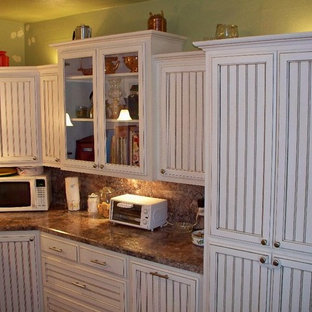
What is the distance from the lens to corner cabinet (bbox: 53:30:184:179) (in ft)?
9.70

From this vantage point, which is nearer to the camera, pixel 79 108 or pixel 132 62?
pixel 132 62

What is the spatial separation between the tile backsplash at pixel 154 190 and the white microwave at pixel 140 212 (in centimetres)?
9

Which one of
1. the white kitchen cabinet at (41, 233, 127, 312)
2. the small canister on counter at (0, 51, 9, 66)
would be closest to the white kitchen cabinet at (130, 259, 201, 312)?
the white kitchen cabinet at (41, 233, 127, 312)

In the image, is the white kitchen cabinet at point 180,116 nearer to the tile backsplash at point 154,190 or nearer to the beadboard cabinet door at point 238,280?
the tile backsplash at point 154,190

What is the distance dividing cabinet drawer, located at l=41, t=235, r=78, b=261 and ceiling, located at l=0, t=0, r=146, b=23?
1.82 meters

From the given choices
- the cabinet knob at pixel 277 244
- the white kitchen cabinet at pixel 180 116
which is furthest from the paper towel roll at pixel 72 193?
the cabinet knob at pixel 277 244

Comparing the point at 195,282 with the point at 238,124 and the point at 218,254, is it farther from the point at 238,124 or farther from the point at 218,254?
the point at 238,124

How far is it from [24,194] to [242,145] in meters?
2.26

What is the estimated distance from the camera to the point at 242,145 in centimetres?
221

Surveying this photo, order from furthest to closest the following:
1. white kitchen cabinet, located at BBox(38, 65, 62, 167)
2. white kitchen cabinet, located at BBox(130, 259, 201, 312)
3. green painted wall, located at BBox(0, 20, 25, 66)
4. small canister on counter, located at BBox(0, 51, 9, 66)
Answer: green painted wall, located at BBox(0, 20, 25, 66), small canister on counter, located at BBox(0, 51, 9, 66), white kitchen cabinet, located at BBox(38, 65, 62, 167), white kitchen cabinet, located at BBox(130, 259, 201, 312)

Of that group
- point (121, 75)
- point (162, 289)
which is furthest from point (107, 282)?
point (121, 75)

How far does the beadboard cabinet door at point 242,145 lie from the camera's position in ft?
6.99

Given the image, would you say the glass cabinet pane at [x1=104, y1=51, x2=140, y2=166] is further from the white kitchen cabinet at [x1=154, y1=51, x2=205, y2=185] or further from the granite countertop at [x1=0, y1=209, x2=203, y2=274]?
the granite countertop at [x1=0, y1=209, x2=203, y2=274]

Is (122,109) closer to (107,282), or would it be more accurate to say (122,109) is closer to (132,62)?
(132,62)
